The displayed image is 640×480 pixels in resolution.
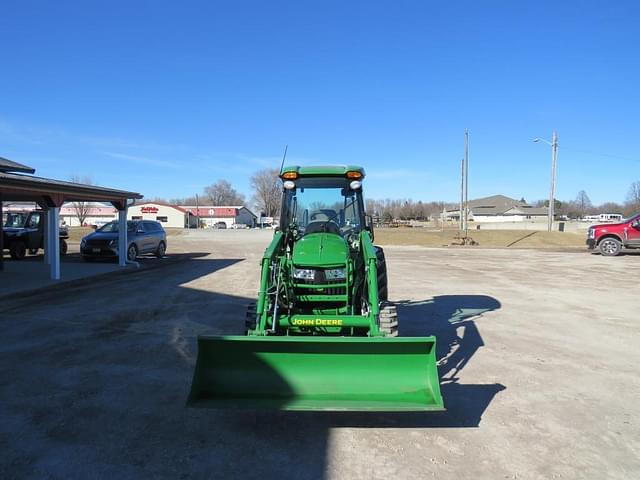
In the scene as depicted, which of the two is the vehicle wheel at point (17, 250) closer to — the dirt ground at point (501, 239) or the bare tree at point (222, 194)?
the dirt ground at point (501, 239)

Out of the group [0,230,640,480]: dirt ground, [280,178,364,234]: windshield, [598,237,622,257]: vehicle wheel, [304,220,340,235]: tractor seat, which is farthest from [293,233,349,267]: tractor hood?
[598,237,622,257]: vehicle wheel

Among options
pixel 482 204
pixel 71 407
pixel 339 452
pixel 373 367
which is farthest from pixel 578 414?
pixel 482 204

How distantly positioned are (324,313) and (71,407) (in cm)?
276

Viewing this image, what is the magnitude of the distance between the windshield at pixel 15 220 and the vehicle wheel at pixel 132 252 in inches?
238

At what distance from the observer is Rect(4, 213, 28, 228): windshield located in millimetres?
20750

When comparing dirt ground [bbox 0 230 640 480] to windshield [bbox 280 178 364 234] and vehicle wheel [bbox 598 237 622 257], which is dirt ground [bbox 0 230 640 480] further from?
vehicle wheel [bbox 598 237 622 257]

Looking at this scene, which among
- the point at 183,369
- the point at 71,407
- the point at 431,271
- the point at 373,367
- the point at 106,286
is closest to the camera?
the point at 373,367

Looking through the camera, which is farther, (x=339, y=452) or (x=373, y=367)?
(x=373, y=367)

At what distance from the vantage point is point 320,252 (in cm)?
545

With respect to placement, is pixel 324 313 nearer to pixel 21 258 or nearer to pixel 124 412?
pixel 124 412

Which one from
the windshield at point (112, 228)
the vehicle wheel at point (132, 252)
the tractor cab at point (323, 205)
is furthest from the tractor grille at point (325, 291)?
the windshield at point (112, 228)

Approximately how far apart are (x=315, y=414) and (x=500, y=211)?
350ft

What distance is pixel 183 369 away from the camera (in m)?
5.51

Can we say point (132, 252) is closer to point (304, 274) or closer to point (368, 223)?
point (368, 223)
